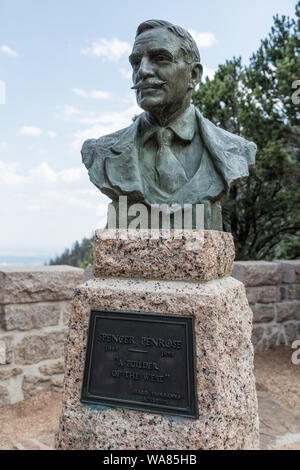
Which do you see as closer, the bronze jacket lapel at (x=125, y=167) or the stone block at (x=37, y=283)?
the bronze jacket lapel at (x=125, y=167)

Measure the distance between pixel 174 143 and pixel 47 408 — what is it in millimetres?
2553

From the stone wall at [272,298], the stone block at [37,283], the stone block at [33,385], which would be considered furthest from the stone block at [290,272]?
the stone block at [33,385]

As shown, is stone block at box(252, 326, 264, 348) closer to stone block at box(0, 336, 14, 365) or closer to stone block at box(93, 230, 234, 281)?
stone block at box(0, 336, 14, 365)

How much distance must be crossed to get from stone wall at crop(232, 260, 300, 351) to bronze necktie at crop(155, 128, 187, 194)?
9.45 ft

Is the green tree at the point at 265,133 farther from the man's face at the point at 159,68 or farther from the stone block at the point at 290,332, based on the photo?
the man's face at the point at 159,68

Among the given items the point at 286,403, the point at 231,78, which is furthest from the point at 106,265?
the point at 231,78

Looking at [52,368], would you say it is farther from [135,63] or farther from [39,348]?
[135,63]

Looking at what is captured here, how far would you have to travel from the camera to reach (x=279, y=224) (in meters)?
7.83

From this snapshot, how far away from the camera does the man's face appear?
2.39 m

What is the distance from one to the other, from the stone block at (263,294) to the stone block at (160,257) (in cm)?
301

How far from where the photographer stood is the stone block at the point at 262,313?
17.3 ft

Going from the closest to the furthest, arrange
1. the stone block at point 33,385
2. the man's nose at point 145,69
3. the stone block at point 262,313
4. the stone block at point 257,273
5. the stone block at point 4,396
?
the man's nose at point 145,69 → the stone block at point 4,396 → the stone block at point 33,385 → the stone block at point 257,273 → the stone block at point 262,313

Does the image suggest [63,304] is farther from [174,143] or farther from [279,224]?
[279,224]

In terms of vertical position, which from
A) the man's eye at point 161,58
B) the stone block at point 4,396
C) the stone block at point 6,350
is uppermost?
the man's eye at point 161,58
